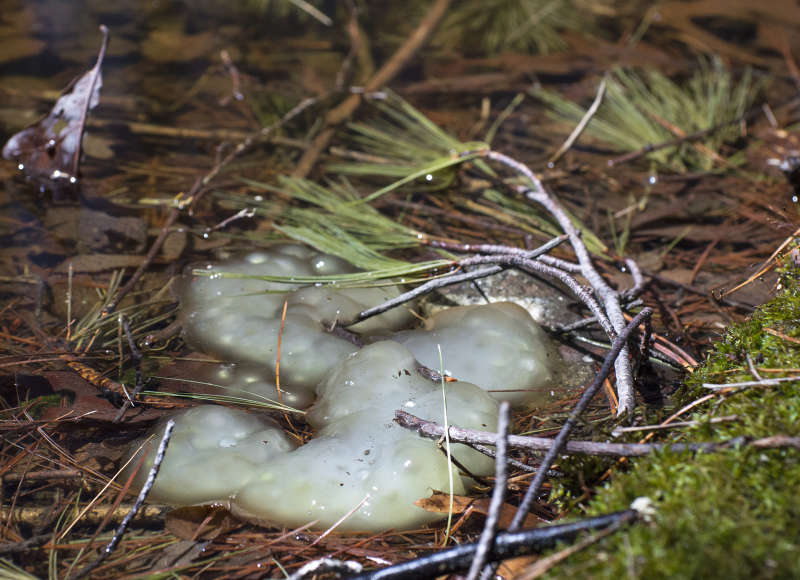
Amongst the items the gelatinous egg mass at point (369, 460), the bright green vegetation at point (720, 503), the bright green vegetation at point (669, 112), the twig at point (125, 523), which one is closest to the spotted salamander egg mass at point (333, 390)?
the gelatinous egg mass at point (369, 460)

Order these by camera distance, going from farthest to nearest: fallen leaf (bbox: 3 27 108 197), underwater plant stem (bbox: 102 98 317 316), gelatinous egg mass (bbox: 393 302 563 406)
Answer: fallen leaf (bbox: 3 27 108 197), underwater plant stem (bbox: 102 98 317 316), gelatinous egg mass (bbox: 393 302 563 406)

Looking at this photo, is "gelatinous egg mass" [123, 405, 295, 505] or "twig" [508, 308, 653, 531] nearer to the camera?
"twig" [508, 308, 653, 531]

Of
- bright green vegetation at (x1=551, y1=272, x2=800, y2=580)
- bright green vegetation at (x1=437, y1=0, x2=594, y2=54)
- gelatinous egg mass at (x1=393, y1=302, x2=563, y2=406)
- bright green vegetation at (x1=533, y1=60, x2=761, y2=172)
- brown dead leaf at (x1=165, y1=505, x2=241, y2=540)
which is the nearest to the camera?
bright green vegetation at (x1=551, y1=272, x2=800, y2=580)

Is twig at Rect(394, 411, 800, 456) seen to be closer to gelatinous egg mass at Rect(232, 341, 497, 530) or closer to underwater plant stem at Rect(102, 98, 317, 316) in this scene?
gelatinous egg mass at Rect(232, 341, 497, 530)

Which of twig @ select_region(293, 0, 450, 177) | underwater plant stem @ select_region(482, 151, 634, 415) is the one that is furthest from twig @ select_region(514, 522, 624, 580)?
twig @ select_region(293, 0, 450, 177)

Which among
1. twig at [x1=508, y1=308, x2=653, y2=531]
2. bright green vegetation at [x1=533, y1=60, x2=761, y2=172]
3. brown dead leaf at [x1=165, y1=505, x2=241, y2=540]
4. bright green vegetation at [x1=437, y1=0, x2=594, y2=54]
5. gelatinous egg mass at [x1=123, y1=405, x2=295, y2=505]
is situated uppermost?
bright green vegetation at [x1=437, y1=0, x2=594, y2=54]

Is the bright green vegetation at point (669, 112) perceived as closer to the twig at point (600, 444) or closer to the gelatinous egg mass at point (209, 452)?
the twig at point (600, 444)

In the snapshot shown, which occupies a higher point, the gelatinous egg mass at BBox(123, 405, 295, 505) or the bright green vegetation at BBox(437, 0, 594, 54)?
the bright green vegetation at BBox(437, 0, 594, 54)

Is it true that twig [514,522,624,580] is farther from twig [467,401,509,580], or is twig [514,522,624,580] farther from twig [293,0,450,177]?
twig [293,0,450,177]
